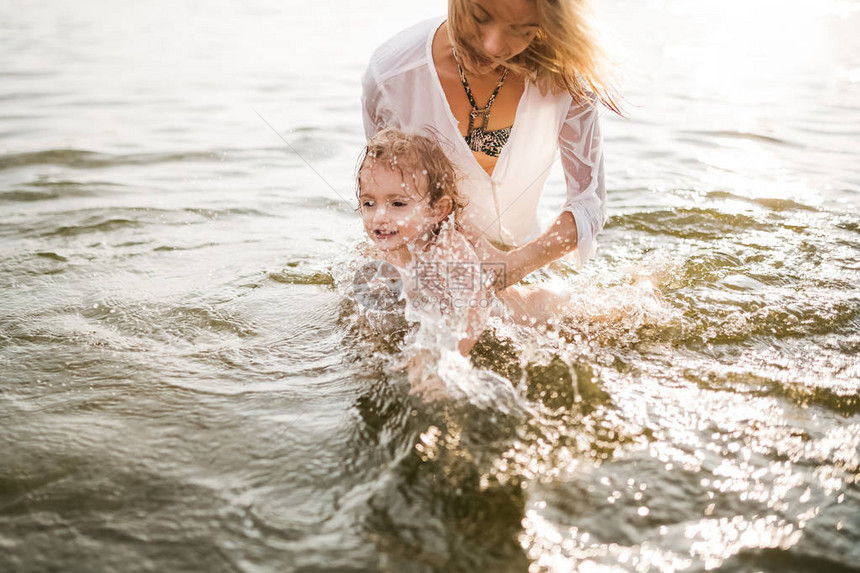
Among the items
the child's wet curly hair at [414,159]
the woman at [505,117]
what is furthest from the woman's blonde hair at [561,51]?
the child's wet curly hair at [414,159]

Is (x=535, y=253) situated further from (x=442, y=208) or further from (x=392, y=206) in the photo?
(x=392, y=206)

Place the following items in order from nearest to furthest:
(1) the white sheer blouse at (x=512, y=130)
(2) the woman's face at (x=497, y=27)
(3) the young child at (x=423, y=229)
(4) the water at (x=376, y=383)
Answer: (4) the water at (x=376, y=383) < (2) the woman's face at (x=497, y=27) < (3) the young child at (x=423, y=229) < (1) the white sheer blouse at (x=512, y=130)

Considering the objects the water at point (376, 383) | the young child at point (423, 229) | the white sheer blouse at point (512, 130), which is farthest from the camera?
the white sheer blouse at point (512, 130)

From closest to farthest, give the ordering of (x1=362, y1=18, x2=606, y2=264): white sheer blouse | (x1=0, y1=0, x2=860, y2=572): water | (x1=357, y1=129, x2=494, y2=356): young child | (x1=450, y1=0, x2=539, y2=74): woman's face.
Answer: (x1=0, y1=0, x2=860, y2=572): water < (x1=450, y1=0, x2=539, y2=74): woman's face < (x1=357, y1=129, x2=494, y2=356): young child < (x1=362, y1=18, x2=606, y2=264): white sheer blouse

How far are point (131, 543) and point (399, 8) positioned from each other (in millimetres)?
17066

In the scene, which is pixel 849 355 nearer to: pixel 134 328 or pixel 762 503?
pixel 762 503

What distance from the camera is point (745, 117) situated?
7863 mm

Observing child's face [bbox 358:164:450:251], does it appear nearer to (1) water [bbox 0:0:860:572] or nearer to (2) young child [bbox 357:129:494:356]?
(2) young child [bbox 357:129:494:356]

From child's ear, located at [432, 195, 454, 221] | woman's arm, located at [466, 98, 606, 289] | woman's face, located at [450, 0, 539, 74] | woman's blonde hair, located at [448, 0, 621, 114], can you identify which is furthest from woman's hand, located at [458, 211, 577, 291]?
woman's face, located at [450, 0, 539, 74]

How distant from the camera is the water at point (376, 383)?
6.65 feet

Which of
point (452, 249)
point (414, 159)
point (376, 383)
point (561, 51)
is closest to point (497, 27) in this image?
point (561, 51)

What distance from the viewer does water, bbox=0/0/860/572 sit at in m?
2.03

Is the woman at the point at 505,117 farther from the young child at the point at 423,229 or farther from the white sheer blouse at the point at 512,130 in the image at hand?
the young child at the point at 423,229

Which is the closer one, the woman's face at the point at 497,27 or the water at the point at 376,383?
the water at the point at 376,383
